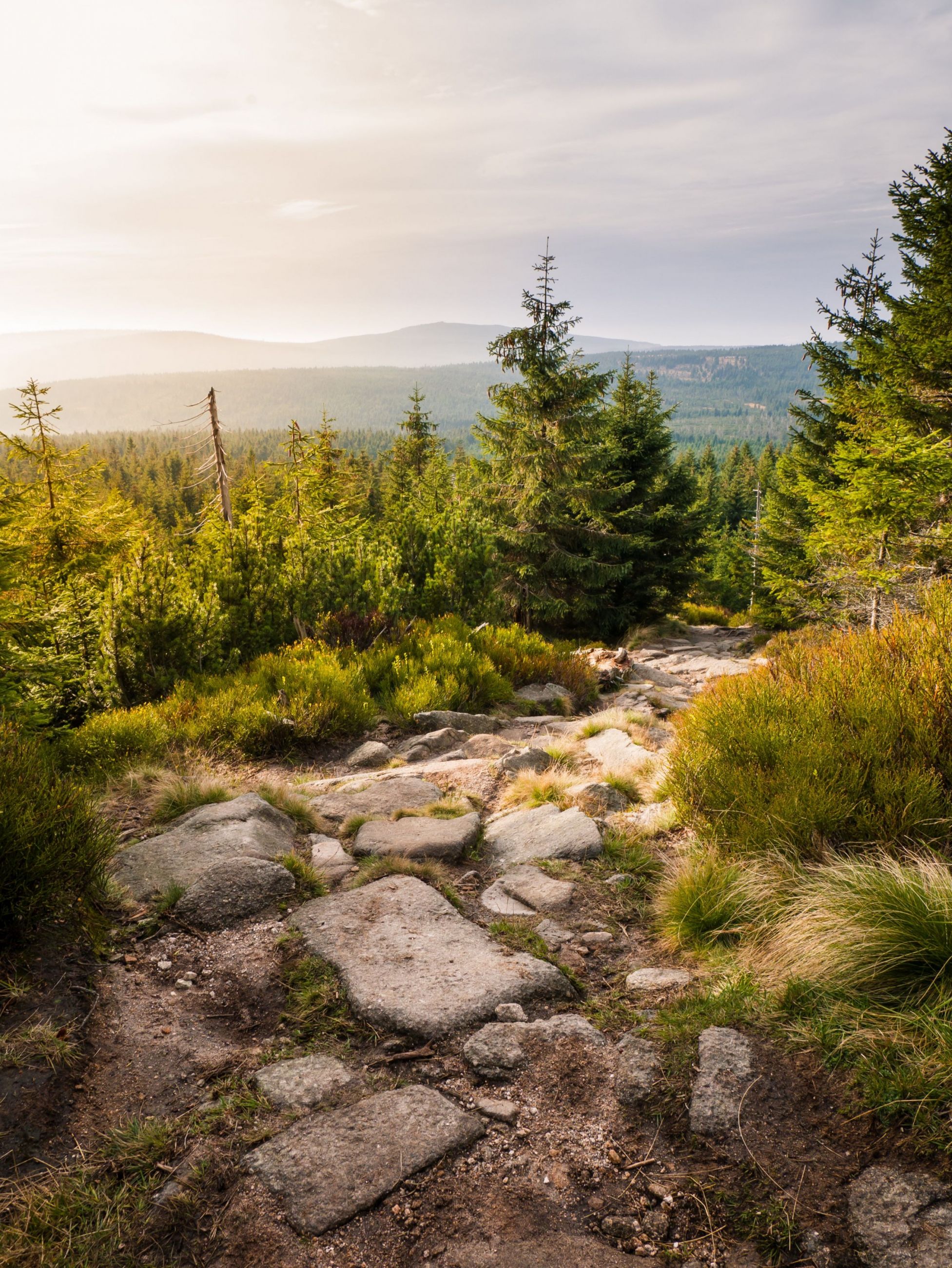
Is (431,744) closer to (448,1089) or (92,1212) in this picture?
(448,1089)

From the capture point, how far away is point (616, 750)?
19.5 feet

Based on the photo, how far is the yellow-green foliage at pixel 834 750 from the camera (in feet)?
10.4

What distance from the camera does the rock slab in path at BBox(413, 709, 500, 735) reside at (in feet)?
23.9

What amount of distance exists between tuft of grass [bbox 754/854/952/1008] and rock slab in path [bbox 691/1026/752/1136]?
358 mm

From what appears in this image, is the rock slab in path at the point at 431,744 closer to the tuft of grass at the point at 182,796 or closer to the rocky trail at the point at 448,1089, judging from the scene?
the tuft of grass at the point at 182,796

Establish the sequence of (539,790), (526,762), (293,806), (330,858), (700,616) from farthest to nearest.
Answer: (700,616), (526,762), (539,790), (293,806), (330,858)

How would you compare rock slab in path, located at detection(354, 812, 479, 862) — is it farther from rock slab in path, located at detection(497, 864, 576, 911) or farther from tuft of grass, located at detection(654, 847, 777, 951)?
tuft of grass, located at detection(654, 847, 777, 951)

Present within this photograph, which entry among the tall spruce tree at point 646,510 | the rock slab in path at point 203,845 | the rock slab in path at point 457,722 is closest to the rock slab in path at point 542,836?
the rock slab in path at point 203,845

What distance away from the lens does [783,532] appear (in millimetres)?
17469

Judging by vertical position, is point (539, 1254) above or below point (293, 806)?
above

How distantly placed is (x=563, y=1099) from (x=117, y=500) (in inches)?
743

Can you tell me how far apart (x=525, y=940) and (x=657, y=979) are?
64 centimetres

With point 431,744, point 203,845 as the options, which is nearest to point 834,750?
point 203,845

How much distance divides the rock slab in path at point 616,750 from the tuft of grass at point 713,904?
2.11 m
